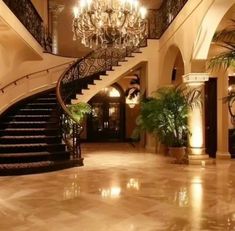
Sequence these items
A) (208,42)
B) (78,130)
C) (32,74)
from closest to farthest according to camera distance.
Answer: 1. (208,42)
2. (78,130)
3. (32,74)

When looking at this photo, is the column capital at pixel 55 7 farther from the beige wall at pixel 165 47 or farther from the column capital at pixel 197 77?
the column capital at pixel 197 77

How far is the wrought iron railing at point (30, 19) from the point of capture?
31.6 ft

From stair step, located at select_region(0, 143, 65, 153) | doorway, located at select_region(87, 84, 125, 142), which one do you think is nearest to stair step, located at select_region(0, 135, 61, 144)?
stair step, located at select_region(0, 143, 65, 153)

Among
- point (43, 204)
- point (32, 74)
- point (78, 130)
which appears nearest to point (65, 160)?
point (78, 130)

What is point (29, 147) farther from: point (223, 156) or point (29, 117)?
point (223, 156)

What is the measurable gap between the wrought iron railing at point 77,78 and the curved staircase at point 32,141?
0.92 ft

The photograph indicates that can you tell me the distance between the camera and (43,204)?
4.73 meters

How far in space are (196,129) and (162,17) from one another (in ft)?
16.3

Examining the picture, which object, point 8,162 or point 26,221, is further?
point 8,162

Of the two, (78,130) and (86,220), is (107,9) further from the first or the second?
(86,220)

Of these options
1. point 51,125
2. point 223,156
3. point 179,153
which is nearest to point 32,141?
point 51,125

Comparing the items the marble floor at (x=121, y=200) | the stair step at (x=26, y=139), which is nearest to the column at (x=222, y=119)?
the marble floor at (x=121, y=200)

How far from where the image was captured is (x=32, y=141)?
8430 mm

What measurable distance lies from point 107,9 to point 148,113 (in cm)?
330
